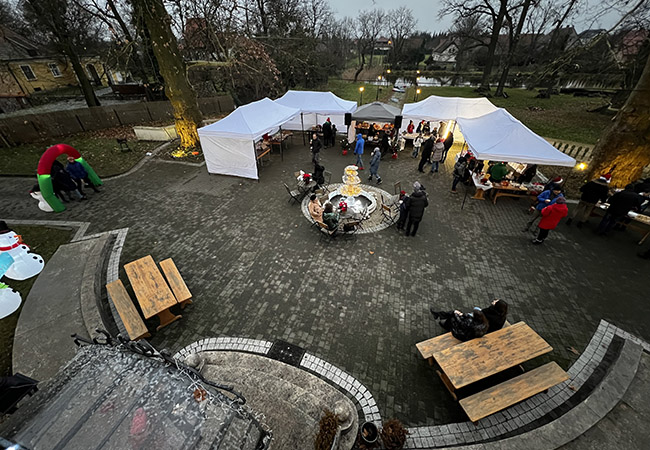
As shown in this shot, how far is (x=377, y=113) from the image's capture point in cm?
1364

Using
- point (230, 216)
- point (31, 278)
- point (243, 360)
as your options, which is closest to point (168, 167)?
point (230, 216)

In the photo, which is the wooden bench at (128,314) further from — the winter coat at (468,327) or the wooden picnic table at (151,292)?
the winter coat at (468,327)

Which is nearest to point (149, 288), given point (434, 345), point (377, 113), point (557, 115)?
point (434, 345)

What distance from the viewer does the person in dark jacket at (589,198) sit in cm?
829

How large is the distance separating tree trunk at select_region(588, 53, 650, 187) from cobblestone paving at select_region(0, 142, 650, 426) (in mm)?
2976

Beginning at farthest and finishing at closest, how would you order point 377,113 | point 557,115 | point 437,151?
point 557,115, point 377,113, point 437,151

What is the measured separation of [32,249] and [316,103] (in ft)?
45.2

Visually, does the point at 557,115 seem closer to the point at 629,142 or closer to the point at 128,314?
the point at 629,142

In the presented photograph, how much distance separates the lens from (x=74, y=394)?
255cm

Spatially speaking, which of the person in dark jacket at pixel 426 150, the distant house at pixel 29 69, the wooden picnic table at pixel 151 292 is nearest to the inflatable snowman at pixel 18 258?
the wooden picnic table at pixel 151 292

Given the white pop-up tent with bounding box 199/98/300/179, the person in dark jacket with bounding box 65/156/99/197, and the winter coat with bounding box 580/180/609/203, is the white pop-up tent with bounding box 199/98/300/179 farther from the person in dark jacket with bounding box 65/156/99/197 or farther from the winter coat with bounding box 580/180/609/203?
the winter coat with bounding box 580/180/609/203

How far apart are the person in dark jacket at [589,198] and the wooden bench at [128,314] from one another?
1276 centimetres

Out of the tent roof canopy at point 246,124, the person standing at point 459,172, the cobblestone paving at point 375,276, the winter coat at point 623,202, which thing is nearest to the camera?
the cobblestone paving at point 375,276

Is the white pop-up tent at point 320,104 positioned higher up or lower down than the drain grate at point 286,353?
higher up
